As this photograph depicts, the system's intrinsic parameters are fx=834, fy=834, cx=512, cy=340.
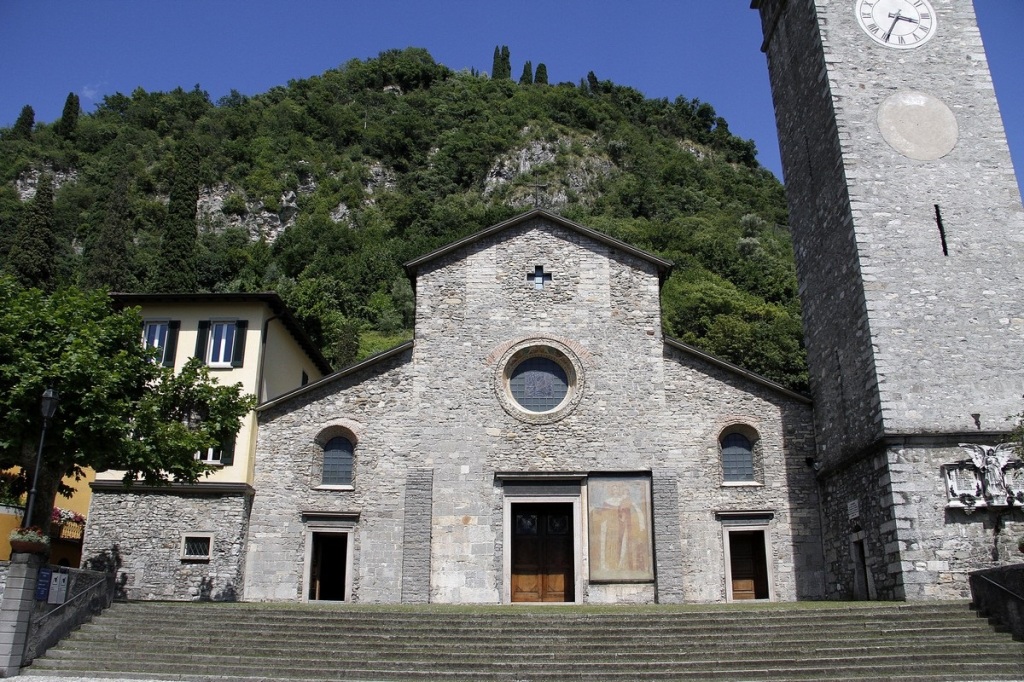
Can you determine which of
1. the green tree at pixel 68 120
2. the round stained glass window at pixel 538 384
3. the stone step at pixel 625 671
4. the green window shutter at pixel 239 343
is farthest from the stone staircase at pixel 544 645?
the green tree at pixel 68 120

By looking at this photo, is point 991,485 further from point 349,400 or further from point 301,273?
point 301,273

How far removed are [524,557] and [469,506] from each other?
1.84 metres

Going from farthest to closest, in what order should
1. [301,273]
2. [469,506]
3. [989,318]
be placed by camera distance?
[301,273] < [469,506] < [989,318]

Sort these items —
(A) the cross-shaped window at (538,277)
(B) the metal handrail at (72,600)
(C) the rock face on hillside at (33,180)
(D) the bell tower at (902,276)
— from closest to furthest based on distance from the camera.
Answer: (B) the metal handrail at (72,600), (D) the bell tower at (902,276), (A) the cross-shaped window at (538,277), (C) the rock face on hillside at (33,180)

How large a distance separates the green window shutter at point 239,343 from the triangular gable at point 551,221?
437 centimetres

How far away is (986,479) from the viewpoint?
15.9m

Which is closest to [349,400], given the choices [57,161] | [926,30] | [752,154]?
[926,30]

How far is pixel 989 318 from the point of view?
17.2 meters

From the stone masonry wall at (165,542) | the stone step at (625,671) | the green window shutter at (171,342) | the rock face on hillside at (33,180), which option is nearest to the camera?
the stone step at (625,671)

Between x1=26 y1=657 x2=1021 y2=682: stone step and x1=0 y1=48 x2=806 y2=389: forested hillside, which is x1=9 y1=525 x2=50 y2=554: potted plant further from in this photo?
x1=0 y1=48 x2=806 y2=389: forested hillside

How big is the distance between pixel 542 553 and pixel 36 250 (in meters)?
39.0

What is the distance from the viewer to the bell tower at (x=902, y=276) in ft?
53.0

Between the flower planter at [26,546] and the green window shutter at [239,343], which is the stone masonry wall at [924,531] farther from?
the flower planter at [26,546]

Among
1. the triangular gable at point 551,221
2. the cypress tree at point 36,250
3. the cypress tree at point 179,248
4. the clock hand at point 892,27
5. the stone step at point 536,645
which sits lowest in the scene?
the stone step at point 536,645
